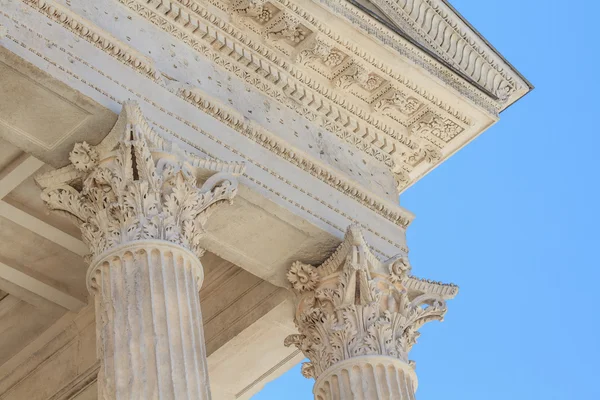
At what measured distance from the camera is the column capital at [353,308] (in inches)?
636

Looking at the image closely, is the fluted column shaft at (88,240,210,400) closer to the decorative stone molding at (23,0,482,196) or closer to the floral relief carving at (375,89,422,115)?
the decorative stone molding at (23,0,482,196)

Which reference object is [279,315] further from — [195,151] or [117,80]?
[117,80]

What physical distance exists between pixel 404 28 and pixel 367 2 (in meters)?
0.67

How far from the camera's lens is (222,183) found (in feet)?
51.2

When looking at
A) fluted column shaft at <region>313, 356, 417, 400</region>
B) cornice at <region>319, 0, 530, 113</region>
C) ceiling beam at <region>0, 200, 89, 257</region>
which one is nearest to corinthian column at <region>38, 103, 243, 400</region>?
fluted column shaft at <region>313, 356, 417, 400</region>

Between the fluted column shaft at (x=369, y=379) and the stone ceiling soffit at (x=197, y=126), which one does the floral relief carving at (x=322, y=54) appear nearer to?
the stone ceiling soffit at (x=197, y=126)

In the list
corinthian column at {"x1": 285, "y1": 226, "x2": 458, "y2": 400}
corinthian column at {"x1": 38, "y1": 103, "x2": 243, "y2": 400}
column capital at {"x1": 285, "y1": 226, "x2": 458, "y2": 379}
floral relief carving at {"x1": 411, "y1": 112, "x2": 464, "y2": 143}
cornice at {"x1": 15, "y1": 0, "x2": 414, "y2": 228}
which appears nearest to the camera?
corinthian column at {"x1": 38, "y1": 103, "x2": 243, "y2": 400}

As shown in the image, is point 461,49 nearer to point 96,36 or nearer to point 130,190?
point 96,36

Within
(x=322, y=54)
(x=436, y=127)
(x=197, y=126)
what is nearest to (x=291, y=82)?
(x=322, y=54)

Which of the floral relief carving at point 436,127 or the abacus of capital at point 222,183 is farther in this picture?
the floral relief carving at point 436,127

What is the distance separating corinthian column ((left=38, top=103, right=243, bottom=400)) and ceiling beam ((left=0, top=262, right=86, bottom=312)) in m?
3.77

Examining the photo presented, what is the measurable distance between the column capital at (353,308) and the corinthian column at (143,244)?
6.16 feet

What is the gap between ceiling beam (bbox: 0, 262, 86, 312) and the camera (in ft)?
60.7

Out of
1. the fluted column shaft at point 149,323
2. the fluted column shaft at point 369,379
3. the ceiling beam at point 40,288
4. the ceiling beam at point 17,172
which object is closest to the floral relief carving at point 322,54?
the ceiling beam at point 17,172
